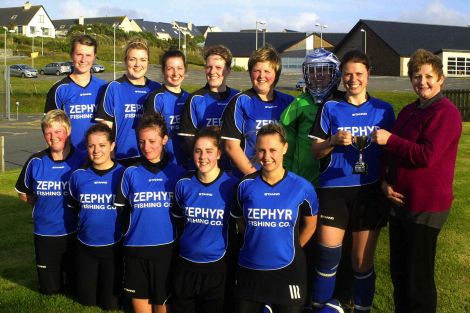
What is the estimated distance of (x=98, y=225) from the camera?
5.15 m

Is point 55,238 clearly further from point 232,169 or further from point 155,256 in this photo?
point 232,169

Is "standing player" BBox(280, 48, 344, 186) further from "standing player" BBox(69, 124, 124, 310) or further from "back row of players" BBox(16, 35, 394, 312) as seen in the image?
"standing player" BBox(69, 124, 124, 310)

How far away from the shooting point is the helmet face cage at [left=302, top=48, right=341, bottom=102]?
4.61 meters

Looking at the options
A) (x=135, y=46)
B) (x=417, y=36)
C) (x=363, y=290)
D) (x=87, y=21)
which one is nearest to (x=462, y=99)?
(x=135, y=46)

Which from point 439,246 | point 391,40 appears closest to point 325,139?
point 439,246

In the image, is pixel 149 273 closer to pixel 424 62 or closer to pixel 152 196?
pixel 152 196

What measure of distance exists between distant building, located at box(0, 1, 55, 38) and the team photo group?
323 ft

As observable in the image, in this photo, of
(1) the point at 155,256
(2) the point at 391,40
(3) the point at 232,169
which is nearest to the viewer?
(1) the point at 155,256

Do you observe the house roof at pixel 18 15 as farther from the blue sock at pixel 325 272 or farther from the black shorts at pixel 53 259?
the blue sock at pixel 325 272

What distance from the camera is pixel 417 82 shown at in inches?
163

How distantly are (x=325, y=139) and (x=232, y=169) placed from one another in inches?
44.0

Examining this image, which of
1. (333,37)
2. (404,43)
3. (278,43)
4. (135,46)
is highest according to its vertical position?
(333,37)

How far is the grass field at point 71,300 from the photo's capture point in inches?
206

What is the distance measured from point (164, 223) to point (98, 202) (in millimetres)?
729
